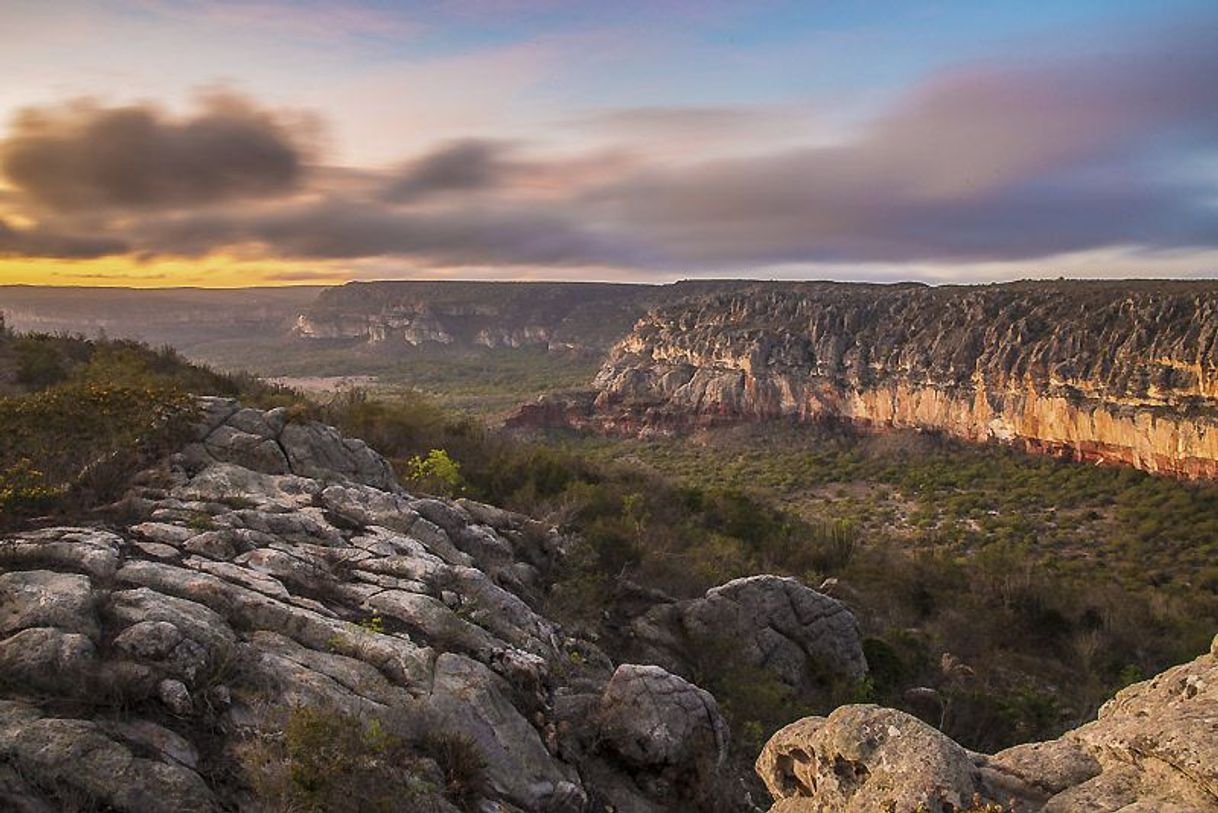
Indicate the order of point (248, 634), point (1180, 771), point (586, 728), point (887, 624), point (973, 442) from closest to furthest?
1. point (1180, 771)
2. point (248, 634)
3. point (586, 728)
4. point (887, 624)
5. point (973, 442)

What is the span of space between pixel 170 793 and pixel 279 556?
6.23 metres

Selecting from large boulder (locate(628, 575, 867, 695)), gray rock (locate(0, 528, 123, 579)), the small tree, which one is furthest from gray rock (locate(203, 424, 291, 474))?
large boulder (locate(628, 575, 867, 695))

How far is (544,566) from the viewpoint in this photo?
2228 centimetres

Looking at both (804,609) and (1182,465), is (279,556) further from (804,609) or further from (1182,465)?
(1182,465)

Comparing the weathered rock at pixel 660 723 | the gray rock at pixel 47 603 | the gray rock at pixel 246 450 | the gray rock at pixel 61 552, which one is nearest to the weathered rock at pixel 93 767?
the gray rock at pixel 47 603

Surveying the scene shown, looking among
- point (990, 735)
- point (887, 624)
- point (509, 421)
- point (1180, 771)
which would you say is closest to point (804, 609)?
point (990, 735)

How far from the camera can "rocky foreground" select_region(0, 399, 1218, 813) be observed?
27.0 feet

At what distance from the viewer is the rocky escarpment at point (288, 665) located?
848cm

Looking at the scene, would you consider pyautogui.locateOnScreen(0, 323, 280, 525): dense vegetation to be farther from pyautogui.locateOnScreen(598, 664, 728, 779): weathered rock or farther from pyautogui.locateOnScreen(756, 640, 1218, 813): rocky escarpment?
pyautogui.locateOnScreen(756, 640, 1218, 813): rocky escarpment

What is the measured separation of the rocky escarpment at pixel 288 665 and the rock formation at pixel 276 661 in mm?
32

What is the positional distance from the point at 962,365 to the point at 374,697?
361ft

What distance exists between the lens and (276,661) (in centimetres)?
1048

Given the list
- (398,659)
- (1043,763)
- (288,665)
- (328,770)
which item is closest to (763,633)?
(1043,763)

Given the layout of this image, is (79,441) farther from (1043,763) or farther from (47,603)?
(1043,763)
